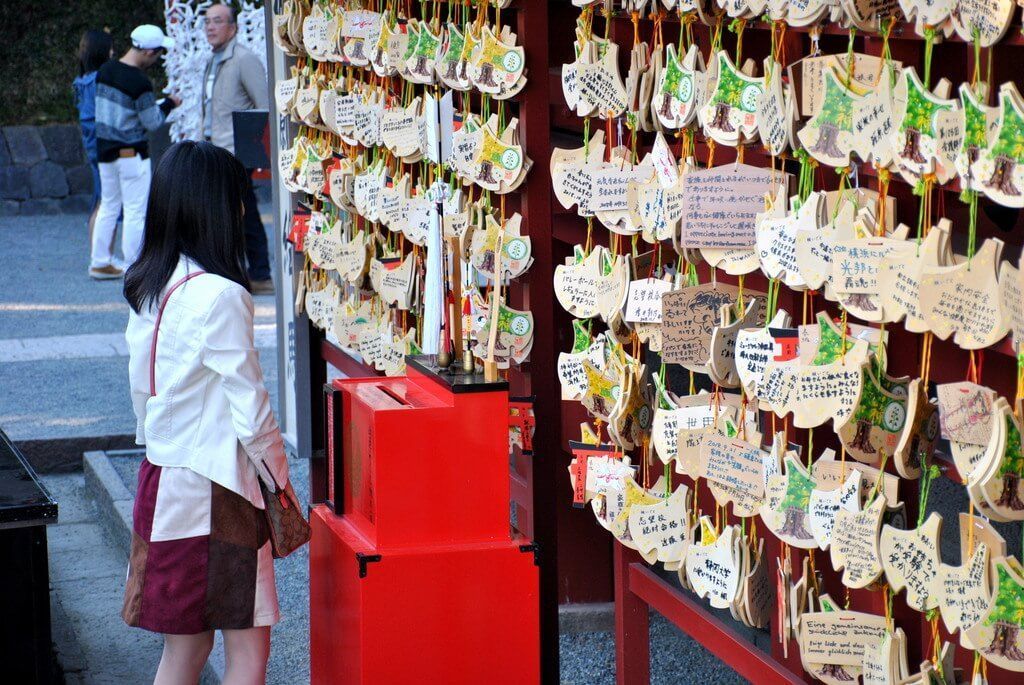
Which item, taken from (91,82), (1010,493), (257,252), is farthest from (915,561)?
(91,82)

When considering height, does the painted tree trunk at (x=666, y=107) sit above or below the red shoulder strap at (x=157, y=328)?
above

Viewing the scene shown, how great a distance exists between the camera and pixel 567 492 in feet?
14.2

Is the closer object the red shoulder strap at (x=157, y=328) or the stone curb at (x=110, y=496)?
the red shoulder strap at (x=157, y=328)

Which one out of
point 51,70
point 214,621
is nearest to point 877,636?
point 214,621

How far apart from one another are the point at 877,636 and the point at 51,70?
14405 millimetres

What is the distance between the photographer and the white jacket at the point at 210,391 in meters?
2.83

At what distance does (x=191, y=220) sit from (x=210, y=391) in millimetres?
355

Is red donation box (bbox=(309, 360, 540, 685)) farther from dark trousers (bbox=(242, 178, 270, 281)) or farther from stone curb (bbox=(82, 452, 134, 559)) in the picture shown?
dark trousers (bbox=(242, 178, 270, 281))

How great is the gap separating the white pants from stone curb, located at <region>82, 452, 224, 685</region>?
364cm

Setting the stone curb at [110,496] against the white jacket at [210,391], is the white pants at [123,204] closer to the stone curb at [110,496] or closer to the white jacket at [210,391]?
the stone curb at [110,496]

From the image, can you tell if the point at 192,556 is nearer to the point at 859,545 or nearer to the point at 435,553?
the point at 435,553

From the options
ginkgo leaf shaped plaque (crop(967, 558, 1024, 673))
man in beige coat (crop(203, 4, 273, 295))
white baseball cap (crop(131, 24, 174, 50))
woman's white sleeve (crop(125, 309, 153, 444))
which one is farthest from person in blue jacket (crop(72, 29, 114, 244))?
ginkgo leaf shaped plaque (crop(967, 558, 1024, 673))

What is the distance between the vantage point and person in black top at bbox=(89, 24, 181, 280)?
9406mm

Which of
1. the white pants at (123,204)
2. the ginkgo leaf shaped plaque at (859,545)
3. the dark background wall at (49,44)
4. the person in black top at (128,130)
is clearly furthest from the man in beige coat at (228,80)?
the ginkgo leaf shaped plaque at (859,545)
